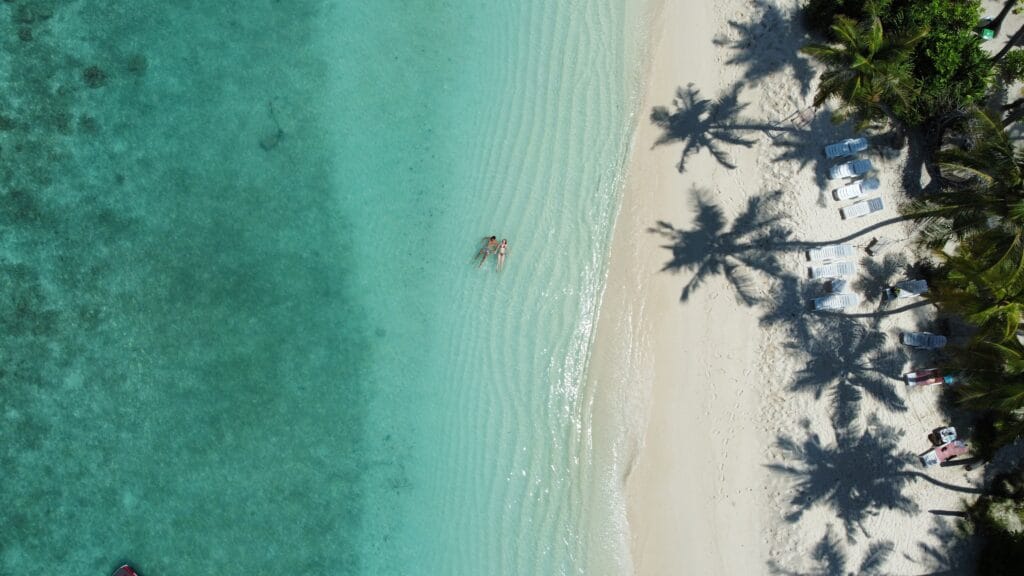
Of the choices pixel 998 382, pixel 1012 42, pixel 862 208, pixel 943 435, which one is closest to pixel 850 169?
pixel 862 208

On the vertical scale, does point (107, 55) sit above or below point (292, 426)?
above

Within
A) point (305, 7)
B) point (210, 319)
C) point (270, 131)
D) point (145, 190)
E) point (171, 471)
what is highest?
point (305, 7)

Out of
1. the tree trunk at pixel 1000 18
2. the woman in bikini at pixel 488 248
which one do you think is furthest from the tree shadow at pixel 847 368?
the tree trunk at pixel 1000 18

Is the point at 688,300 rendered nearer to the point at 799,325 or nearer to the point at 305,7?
the point at 799,325

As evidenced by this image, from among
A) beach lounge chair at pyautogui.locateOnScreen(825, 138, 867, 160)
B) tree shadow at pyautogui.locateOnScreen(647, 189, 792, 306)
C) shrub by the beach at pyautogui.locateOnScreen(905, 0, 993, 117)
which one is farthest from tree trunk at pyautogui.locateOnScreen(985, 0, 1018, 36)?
tree shadow at pyautogui.locateOnScreen(647, 189, 792, 306)

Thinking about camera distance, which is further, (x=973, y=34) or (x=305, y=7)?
(x=305, y=7)

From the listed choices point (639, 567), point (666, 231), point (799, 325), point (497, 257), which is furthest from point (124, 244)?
point (799, 325)

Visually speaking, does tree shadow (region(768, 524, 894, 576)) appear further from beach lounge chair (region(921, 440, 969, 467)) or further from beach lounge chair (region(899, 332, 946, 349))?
beach lounge chair (region(899, 332, 946, 349))
